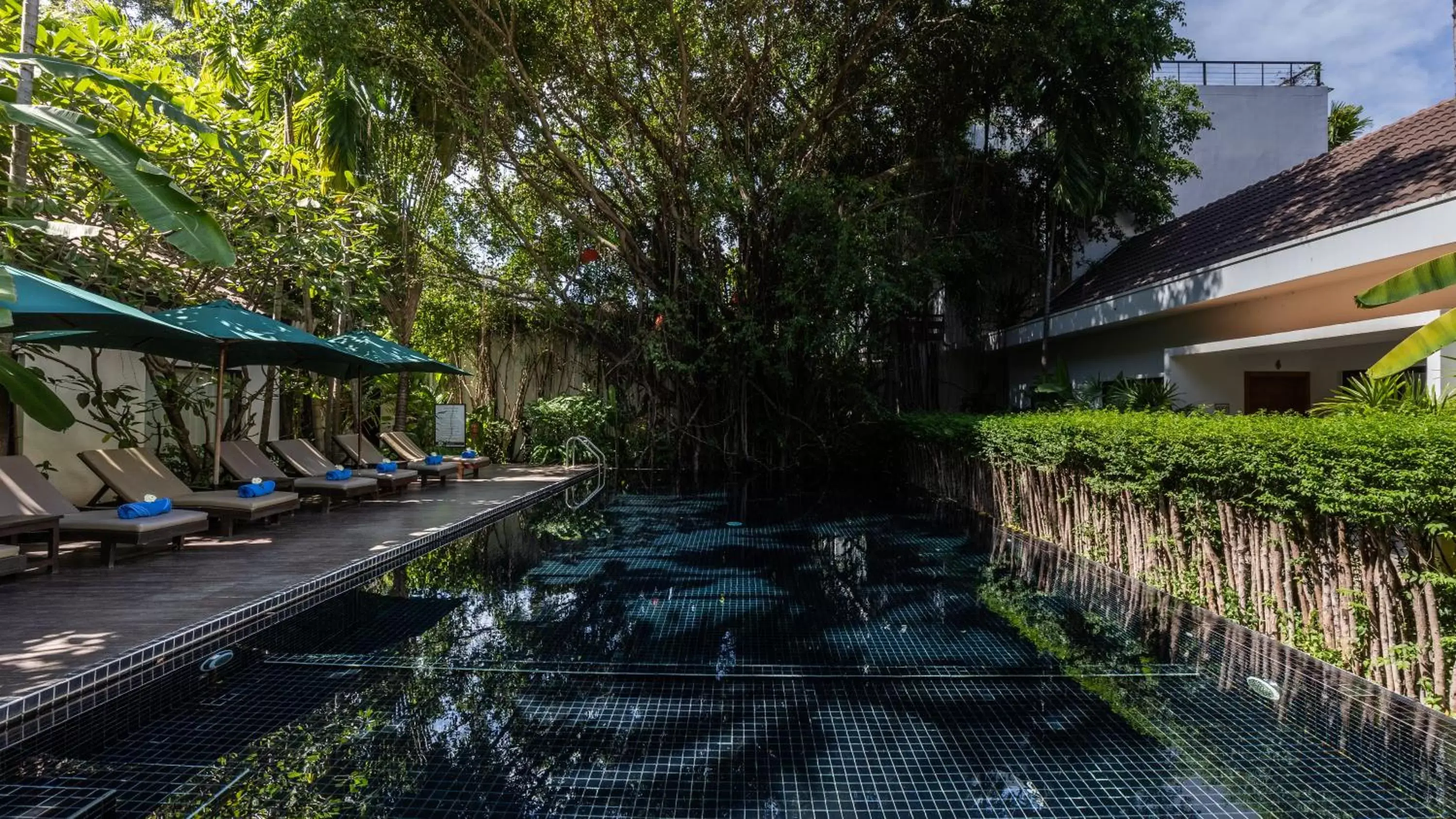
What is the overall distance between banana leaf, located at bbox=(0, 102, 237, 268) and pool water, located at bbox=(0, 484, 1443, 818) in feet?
7.21

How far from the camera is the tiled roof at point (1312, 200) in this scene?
7.18 m

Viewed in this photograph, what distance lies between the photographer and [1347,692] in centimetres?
354

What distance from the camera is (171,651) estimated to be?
12.7ft

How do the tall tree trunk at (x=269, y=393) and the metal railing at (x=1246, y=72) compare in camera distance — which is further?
the metal railing at (x=1246, y=72)

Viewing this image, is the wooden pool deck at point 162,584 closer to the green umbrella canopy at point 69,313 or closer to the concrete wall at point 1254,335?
the green umbrella canopy at point 69,313

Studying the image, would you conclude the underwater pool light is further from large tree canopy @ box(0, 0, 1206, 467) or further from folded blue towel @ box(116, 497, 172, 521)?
large tree canopy @ box(0, 0, 1206, 467)

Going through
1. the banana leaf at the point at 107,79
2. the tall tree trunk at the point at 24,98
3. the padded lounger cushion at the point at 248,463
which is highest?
the tall tree trunk at the point at 24,98

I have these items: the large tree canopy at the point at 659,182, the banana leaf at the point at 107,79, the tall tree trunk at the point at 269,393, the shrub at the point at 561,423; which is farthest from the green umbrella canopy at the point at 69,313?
the shrub at the point at 561,423

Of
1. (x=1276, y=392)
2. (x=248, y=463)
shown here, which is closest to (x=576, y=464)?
(x=248, y=463)

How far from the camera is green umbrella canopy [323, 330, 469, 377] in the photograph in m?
8.68

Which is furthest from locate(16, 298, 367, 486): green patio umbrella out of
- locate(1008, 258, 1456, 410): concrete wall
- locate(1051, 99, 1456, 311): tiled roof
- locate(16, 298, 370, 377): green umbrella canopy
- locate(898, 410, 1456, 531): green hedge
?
locate(1051, 99, 1456, 311): tiled roof

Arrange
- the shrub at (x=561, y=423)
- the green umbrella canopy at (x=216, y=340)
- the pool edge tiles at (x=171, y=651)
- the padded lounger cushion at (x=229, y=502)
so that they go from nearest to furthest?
the pool edge tiles at (x=171, y=651) < the green umbrella canopy at (x=216, y=340) < the padded lounger cushion at (x=229, y=502) < the shrub at (x=561, y=423)

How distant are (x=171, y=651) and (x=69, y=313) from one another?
2320mm

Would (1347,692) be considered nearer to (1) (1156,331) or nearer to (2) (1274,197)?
(1) (1156,331)
